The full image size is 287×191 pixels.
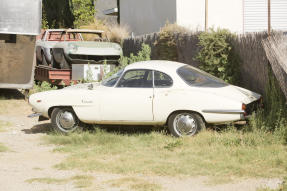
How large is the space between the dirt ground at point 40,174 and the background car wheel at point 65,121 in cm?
43

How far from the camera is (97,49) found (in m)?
16.1

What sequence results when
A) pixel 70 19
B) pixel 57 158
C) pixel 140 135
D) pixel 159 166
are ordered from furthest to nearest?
pixel 70 19 < pixel 140 135 < pixel 57 158 < pixel 159 166

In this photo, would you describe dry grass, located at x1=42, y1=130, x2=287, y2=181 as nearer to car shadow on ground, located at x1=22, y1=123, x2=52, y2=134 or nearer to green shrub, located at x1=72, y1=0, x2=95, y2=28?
car shadow on ground, located at x1=22, y1=123, x2=52, y2=134

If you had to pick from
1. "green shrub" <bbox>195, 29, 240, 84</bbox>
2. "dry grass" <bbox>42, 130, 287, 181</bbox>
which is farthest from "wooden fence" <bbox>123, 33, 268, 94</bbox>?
"dry grass" <bbox>42, 130, 287, 181</bbox>

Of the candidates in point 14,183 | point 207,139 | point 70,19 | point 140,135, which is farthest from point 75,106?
point 70,19

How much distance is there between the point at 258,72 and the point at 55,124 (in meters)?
4.11

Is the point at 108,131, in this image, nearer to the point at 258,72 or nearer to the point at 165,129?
the point at 165,129

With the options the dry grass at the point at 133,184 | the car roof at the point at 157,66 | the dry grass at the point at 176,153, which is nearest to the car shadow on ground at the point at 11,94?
the dry grass at the point at 176,153

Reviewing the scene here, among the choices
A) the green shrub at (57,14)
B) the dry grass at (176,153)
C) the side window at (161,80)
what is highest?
the green shrub at (57,14)

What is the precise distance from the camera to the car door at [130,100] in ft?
33.4

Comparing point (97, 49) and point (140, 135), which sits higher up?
point (97, 49)

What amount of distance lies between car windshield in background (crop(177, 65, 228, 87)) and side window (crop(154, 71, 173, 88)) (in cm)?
23

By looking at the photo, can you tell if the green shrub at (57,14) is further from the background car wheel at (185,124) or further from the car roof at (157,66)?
the background car wheel at (185,124)

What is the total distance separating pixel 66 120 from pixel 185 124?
228 centimetres
